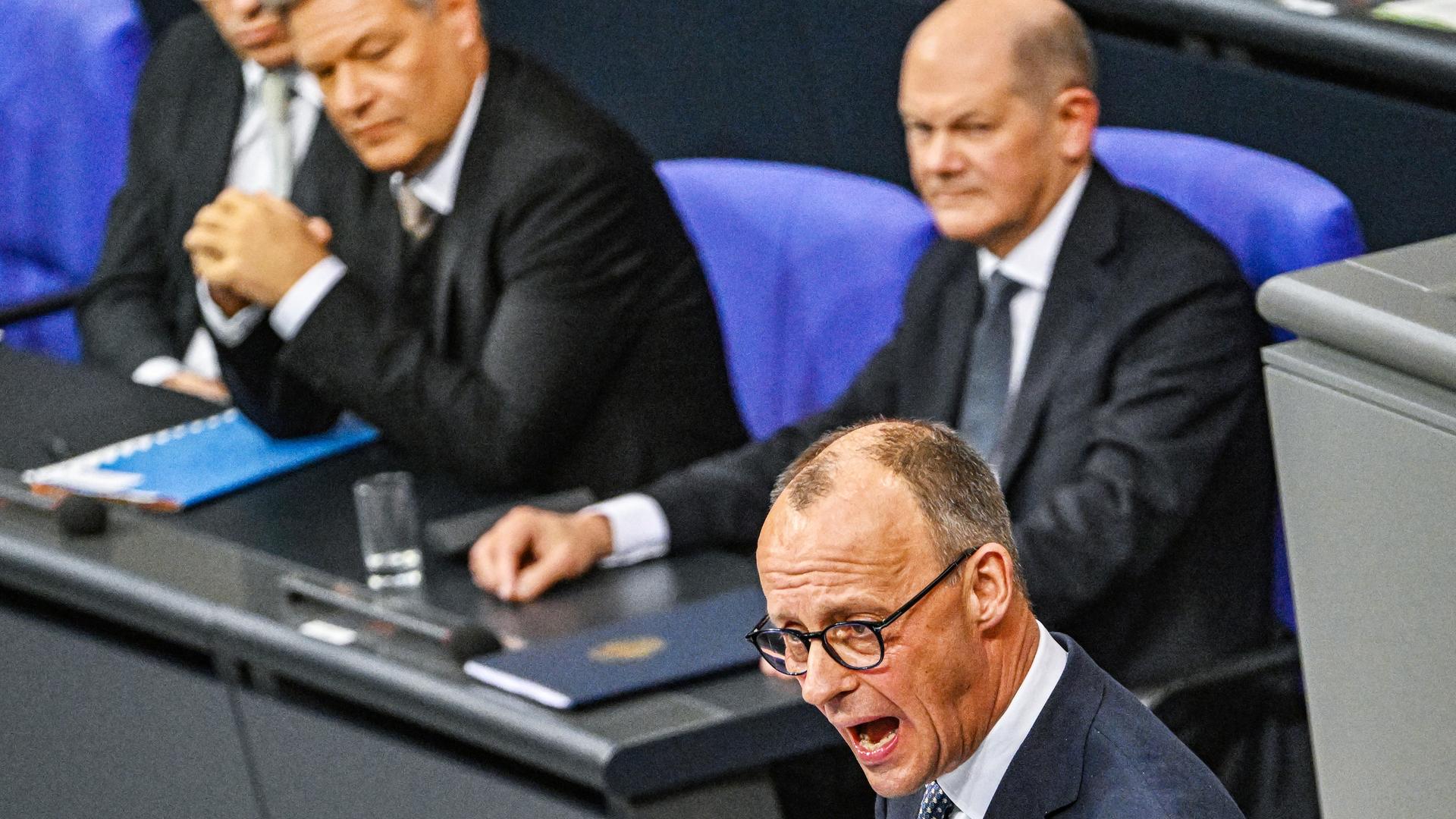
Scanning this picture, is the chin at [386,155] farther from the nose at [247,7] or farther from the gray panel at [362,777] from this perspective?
the gray panel at [362,777]

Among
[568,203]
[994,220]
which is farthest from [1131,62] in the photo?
[568,203]

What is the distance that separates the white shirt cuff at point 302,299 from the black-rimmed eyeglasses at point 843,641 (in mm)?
1486

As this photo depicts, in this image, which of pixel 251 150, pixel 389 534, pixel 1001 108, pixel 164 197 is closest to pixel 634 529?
Answer: pixel 389 534

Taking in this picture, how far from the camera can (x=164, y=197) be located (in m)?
3.57

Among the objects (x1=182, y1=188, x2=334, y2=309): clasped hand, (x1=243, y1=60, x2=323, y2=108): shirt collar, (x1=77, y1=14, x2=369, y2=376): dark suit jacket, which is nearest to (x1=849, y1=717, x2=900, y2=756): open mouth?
(x1=182, y1=188, x2=334, y2=309): clasped hand

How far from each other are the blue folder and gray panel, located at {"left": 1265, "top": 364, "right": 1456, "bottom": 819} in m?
1.58

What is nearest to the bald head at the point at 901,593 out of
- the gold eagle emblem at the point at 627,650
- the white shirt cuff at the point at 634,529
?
the gold eagle emblem at the point at 627,650

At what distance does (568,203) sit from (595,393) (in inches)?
9.5

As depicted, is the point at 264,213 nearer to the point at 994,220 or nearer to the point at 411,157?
the point at 411,157

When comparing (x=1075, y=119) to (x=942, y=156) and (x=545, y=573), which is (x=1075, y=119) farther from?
(x=545, y=573)

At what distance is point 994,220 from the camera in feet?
7.95

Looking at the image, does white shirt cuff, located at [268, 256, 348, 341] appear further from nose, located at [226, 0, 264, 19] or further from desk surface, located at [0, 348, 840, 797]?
nose, located at [226, 0, 264, 19]

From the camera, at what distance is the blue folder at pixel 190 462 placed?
256 centimetres

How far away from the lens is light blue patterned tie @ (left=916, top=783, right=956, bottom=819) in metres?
1.26
